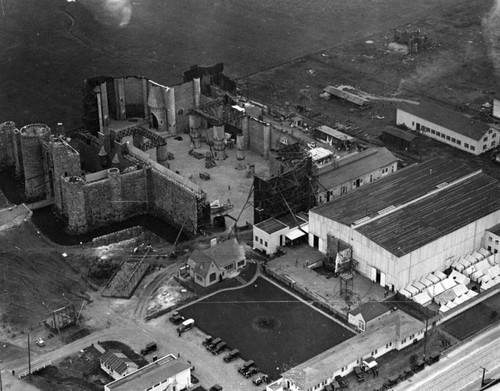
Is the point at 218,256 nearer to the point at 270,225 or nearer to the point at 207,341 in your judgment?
the point at 270,225

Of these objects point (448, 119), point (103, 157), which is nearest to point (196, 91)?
point (103, 157)

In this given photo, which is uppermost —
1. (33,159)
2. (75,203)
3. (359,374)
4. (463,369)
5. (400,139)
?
(33,159)

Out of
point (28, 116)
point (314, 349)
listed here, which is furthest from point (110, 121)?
point (314, 349)

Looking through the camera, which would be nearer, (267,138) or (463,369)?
(463,369)

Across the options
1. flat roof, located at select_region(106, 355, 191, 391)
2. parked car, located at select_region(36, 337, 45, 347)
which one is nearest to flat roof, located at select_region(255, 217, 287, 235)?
flat roof, located at select_region(106, 355, 191, 391)

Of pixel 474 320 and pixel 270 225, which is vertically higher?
pixel 270 225

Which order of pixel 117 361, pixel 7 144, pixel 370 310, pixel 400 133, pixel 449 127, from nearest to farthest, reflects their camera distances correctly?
pixel 117 361
pixel 370 310
pixel 7 144
pixel 449 127
pixel 400 133

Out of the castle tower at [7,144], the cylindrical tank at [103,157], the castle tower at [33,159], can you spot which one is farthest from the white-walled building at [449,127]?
the castle tower at [7,144]
